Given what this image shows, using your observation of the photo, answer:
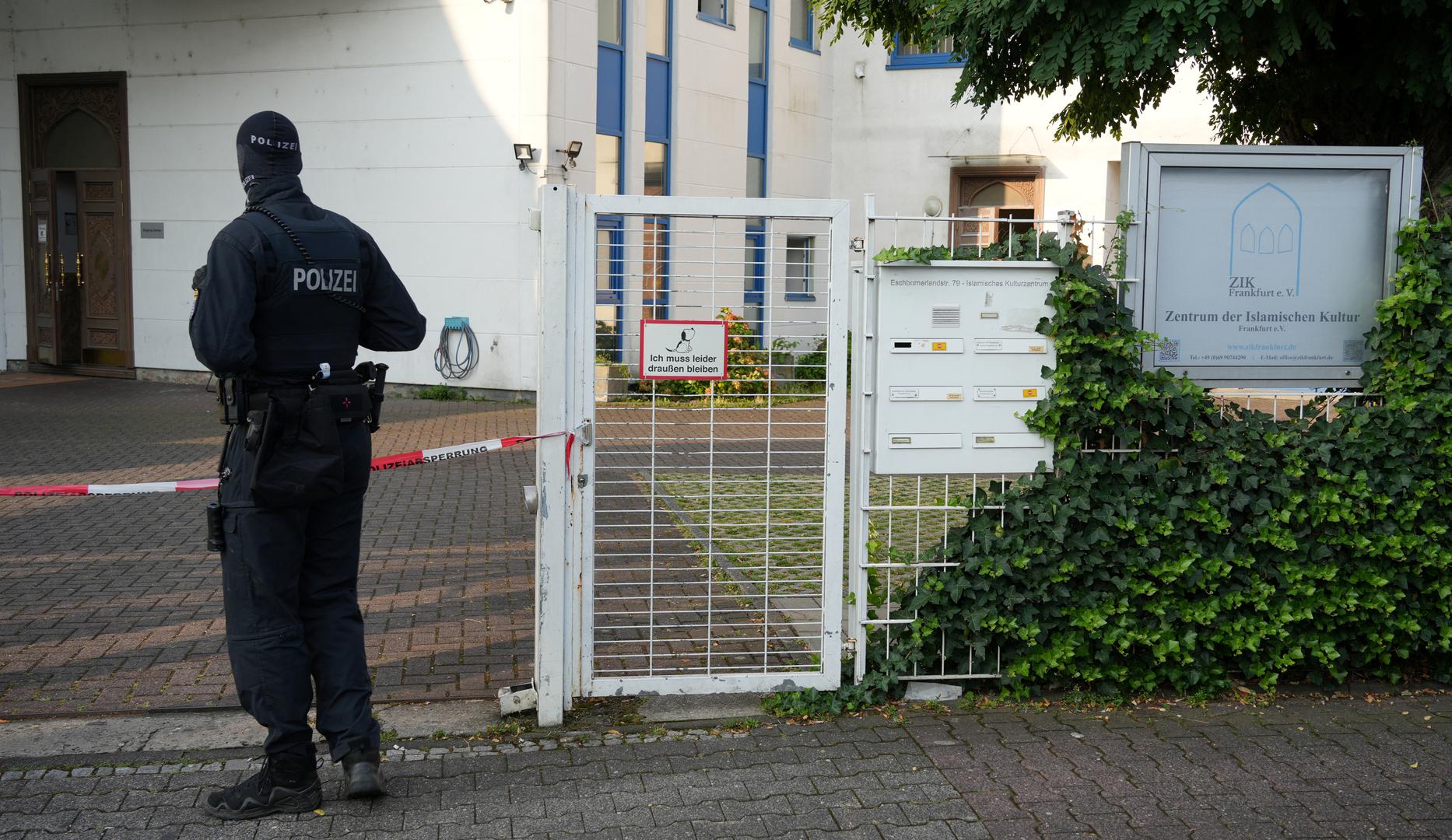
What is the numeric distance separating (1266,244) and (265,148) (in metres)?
3.97

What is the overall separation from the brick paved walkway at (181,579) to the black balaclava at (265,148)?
227cm

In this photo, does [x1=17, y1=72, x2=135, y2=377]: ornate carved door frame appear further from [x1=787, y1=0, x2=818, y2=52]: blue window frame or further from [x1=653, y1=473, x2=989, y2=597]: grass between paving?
[x1=653, y1=473, x2=989, y2=597]: grass between paving

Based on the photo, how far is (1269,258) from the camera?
18.1ft

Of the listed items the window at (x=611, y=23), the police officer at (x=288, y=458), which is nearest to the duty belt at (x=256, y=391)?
the police officer at (x=288, y=458)

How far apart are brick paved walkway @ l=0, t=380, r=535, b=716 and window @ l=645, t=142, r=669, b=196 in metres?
7.36

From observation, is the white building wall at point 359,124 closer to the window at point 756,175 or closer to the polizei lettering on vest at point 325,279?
the window at point 756,175

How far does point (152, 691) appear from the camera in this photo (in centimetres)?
550

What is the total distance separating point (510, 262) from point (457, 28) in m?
3.06

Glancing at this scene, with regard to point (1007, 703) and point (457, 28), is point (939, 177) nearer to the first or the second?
point (457, 28)

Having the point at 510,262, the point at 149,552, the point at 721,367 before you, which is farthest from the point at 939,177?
the point at 721,367

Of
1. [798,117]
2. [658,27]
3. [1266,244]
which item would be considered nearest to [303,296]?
[1266,244]

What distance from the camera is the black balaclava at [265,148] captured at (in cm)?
429

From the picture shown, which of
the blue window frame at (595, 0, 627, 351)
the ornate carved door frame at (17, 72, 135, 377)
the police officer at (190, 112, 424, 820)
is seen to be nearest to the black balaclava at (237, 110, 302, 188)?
the police officer at (190, 112, 424, 820)

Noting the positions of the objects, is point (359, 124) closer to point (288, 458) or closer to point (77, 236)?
point (77, 236)
